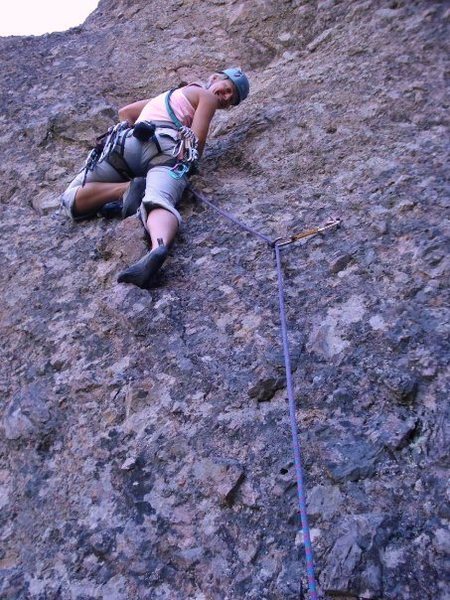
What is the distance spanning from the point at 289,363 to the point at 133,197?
5.27ft

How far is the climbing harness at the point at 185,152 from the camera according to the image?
3.36m

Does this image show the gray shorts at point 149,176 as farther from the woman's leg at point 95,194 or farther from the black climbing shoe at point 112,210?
the black climbing shoe at point 112,210

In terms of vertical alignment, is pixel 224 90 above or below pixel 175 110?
below

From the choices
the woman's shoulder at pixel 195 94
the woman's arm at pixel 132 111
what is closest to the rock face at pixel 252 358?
the woman's shoulder at pixel 195 94

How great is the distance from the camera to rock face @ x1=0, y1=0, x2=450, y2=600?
179 centimetres

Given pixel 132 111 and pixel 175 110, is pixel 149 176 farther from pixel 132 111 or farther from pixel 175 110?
pixel 132 111

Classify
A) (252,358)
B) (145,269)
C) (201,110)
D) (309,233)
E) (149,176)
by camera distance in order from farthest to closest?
1. (201,110)
2. (149,176)
3. (309,233)
4. (145,269)
5. (252,358)

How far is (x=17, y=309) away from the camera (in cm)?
305

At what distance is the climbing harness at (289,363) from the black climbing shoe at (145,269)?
52 centimetres

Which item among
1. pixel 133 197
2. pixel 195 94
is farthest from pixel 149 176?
pixel 195 94

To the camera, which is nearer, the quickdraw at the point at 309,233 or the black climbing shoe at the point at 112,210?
the quickdraw at the point at 309,233

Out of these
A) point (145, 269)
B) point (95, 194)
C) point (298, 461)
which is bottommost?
point (298, 461)

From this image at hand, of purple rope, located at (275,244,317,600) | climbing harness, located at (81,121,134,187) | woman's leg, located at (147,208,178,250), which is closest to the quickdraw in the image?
purple rope, located at (275,244,317,600)

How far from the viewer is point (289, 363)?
220 centimetres
